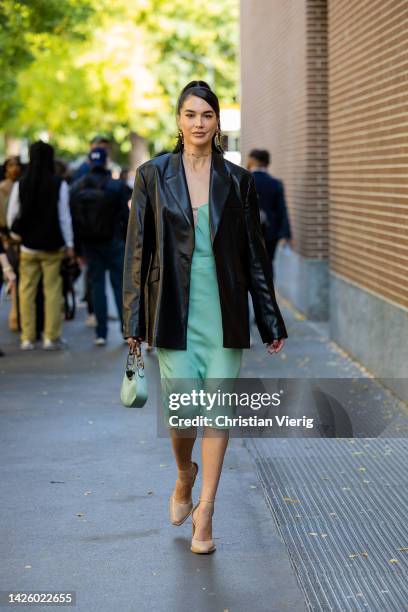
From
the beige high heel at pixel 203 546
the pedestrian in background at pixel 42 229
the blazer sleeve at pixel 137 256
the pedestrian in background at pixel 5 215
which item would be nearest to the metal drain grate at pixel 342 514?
the beige high heel at pixel 203 546

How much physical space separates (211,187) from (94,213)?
21.9 feet

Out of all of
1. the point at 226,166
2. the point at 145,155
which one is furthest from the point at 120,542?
the point at 145,155

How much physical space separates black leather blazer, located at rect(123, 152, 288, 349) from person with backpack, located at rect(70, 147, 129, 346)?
255 inches

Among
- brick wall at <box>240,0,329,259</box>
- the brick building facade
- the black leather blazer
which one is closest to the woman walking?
the black leather blazer

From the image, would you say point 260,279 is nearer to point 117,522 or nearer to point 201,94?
point 201,94

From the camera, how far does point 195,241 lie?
538cm

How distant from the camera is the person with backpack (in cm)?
1204

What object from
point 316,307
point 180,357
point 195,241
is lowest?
point 316,307

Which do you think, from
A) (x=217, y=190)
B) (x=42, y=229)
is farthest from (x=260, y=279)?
(x=42, y=229)

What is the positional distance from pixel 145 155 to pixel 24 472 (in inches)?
1648

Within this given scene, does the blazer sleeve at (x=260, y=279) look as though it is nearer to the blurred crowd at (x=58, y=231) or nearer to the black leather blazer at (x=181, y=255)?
the black leather blazer at (x=181, y=255)

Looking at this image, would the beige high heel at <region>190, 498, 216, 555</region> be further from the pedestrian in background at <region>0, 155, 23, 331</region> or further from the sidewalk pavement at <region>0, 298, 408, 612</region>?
the pedestrian in background at <region>0, 155, 23, 331</region>

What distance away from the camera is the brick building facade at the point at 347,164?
31.4 ft

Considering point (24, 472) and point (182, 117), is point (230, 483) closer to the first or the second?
point (24, 472)
